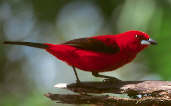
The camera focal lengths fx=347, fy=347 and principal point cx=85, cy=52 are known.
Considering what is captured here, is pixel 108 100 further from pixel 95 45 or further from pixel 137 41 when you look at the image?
pixel 137 41

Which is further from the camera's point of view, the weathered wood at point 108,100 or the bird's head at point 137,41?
the bird's head at point 137,41

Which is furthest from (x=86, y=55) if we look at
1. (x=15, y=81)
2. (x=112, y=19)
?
(x=15, y=81)

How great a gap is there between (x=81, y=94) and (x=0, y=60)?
457cm

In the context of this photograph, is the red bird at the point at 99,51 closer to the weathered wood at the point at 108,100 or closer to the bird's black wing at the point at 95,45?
the bird's black wing at the point at 95,45

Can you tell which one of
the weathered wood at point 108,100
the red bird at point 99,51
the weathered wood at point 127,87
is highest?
the red bird at point 99,51

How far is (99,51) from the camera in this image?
4.40 meters

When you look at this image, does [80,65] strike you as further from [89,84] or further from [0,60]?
[0,60]

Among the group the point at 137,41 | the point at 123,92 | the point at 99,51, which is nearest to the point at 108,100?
the point at 123,92

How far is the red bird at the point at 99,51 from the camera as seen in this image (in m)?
4.30

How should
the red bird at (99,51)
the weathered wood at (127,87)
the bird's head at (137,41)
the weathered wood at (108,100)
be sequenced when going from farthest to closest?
the bird's head at (137,41) → the red bird at (99,51) → the weathered wood at (127,87) → the weathered wood at (108,100)

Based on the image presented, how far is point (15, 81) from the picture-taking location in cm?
793

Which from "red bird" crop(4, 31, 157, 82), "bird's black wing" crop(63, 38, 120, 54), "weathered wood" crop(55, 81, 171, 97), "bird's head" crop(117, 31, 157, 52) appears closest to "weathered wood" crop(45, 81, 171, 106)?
"weathered wood" crop(55, 81, 171, 97)

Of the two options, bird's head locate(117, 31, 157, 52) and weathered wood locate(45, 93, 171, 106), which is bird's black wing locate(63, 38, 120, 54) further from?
weathered wood locate(45, 93, 171, 106)

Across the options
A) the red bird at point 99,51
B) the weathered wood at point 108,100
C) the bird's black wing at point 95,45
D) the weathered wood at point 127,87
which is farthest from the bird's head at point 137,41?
the weathered wood at point 108,100
